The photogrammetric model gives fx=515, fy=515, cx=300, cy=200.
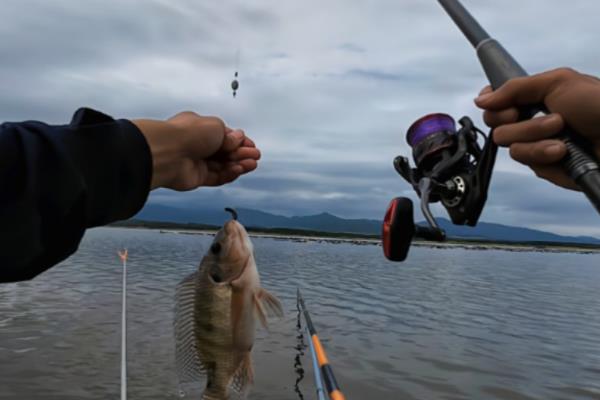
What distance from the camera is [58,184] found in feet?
4.87

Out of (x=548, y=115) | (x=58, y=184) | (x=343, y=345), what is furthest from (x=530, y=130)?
(x=343, y=345)

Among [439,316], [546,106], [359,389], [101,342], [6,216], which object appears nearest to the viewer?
[6,216]

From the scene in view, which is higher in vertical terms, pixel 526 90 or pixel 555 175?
pixel 526 90

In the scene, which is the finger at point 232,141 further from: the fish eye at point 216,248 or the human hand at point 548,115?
the human hand at point 548,115

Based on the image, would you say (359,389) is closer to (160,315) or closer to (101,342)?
(101,342)

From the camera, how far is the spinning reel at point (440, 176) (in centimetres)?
242

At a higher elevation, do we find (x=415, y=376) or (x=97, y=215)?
(x=97, y=215)

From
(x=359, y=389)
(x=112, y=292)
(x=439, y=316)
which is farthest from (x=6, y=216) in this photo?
(x=112, y=292)

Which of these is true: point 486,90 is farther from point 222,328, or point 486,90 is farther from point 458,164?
point 222,328

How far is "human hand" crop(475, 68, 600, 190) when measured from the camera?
182 cm

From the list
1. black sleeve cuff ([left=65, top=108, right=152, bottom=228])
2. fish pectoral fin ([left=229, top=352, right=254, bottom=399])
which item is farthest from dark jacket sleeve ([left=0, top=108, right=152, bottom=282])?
fish pectoral fin ([left=229, top=352, right=254, bottom=399])

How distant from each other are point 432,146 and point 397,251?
2.65 ft

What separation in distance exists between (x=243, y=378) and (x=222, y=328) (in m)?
0.31

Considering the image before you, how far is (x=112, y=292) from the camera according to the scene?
30.6 m
